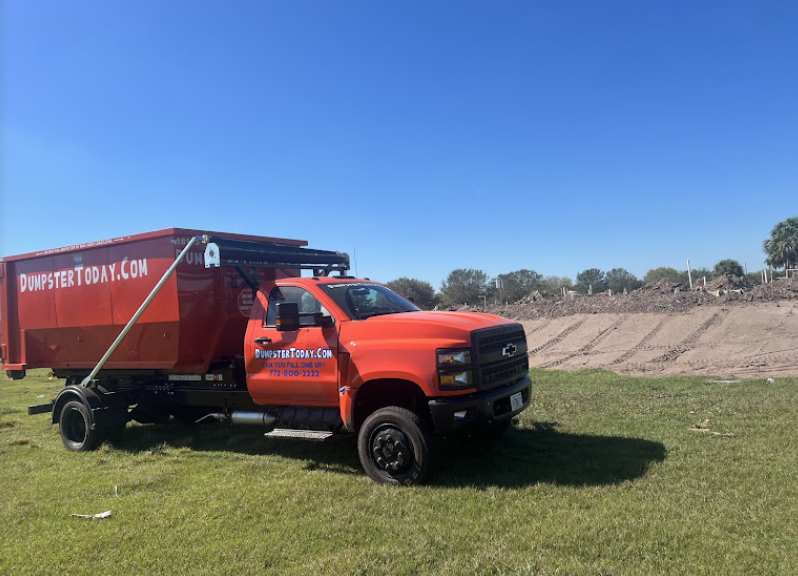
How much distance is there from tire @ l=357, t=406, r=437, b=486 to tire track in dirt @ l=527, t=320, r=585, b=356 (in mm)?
14161

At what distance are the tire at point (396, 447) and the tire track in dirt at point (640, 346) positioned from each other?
1177 centimetres

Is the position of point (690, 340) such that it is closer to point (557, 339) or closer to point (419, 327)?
point (557, 339)

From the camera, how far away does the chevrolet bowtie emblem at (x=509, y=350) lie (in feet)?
19.5

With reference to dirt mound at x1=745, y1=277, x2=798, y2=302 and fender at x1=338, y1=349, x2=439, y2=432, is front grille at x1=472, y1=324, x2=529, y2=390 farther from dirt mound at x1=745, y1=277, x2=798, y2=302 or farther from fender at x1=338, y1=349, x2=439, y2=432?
dirt mound at x1=745, y1=277, x2=798, y2=302

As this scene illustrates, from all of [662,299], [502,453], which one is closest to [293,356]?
[502,453]

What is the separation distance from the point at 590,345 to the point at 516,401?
1423 centimetres

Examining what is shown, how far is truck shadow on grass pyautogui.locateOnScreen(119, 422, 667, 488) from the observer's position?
5559 millimetres

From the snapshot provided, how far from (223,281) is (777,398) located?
8721 mm

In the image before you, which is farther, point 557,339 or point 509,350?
point 557,339

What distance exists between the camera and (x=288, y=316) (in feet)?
20.0

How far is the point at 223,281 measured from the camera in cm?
766

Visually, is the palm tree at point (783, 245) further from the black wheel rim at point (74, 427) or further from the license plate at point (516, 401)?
the black wheel rim at point (74, 427)

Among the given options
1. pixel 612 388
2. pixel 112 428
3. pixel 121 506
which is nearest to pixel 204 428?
pixel 112 428

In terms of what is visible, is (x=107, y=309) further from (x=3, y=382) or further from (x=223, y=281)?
(x=3, y=382)
